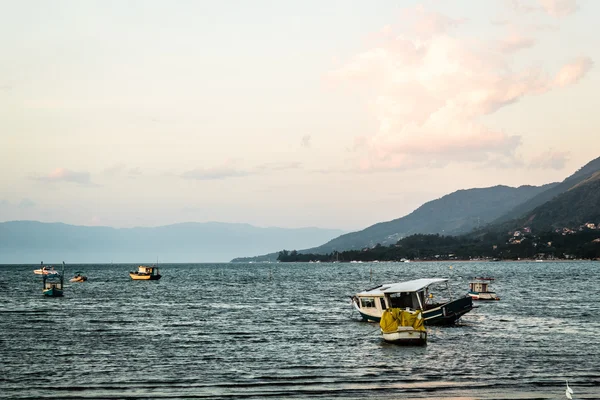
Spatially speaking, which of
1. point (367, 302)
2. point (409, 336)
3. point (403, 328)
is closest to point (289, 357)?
point (403, 328)

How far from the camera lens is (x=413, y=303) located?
70.1m

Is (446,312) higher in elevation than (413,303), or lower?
lower

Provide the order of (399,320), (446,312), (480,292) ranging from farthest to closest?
(480,292), (446,312), (399,320)

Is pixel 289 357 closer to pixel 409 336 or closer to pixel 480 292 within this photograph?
pixel 409 336

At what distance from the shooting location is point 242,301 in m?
113

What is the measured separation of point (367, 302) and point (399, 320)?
57.8ft

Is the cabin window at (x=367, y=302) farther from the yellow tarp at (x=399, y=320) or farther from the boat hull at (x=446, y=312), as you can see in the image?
the yellow tarp at (x=399, y=320)

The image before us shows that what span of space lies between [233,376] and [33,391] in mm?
11508

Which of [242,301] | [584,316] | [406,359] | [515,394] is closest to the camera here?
[515,394]

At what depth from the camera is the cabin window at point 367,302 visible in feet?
240

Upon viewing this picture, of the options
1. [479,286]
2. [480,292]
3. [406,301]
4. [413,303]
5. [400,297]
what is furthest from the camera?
[479,286]

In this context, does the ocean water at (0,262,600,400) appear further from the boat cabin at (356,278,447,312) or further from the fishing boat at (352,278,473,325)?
the boat cabin at (356,278,447,312)

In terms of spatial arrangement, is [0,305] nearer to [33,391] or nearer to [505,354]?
[33,391]

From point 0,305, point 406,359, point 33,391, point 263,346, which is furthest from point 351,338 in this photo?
point 0,305
